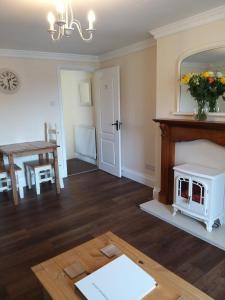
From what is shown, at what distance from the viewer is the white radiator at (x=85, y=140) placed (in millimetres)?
5363

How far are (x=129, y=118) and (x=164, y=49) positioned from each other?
144 centimetres

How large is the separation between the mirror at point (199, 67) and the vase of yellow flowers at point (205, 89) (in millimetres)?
70

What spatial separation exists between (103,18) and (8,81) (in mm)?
2100

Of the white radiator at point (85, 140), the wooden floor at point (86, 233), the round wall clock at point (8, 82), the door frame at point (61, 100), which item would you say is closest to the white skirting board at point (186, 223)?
the wooden floor at point (86, 233)

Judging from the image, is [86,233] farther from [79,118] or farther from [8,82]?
[79,118]

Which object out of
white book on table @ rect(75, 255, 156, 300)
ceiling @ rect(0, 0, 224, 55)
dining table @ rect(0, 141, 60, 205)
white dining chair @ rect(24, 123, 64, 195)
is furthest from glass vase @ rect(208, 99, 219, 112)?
white dining chair @ rect(24, 123, 64, 195)

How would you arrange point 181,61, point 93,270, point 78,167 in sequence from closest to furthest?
1. point 93,270
2. point 181,61
3. point 78,167

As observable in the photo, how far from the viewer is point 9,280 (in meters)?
2.00

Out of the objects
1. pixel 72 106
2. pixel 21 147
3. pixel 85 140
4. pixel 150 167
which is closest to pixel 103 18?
pixel 21 147

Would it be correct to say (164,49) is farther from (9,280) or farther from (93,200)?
(9,280)

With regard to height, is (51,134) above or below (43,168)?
above


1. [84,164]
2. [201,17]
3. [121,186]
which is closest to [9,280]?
[121,186]

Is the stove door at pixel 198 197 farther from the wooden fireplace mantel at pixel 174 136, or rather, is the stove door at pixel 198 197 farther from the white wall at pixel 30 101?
the white wall at pixel 30 101

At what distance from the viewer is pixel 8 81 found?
153 inches
